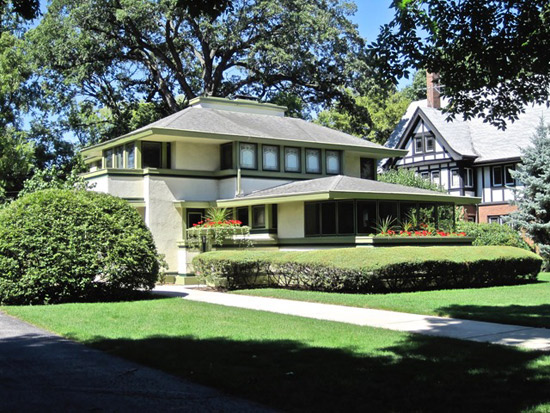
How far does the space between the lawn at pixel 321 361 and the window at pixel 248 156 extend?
50.9 ft

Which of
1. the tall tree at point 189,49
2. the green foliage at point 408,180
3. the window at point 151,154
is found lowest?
the green foliage at point 408,180

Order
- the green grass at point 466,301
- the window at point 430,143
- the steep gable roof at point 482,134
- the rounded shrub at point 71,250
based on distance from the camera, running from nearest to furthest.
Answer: the green grass at point 466,301, the rounded shrub at point 71,250, the steep gable roof at point 482,134, the window at point 430,143

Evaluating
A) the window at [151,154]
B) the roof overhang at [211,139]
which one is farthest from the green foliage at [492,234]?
the window at [151,154]

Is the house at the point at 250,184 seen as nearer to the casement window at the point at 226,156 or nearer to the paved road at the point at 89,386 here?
the casement window at the point at 226,156

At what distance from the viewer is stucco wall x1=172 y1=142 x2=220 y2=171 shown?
28.1 metres

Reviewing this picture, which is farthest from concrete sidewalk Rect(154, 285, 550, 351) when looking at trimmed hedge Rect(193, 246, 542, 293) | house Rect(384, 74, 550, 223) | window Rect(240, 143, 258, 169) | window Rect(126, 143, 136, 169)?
house Rect(384, 74, 550, 223)

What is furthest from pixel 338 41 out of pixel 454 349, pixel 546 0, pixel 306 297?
pixel 454 349

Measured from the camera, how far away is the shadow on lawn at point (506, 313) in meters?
12.6

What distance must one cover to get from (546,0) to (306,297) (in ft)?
31.4

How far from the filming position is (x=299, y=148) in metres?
30.4

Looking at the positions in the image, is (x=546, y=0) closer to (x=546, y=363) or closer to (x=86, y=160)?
(x=546, y=363)

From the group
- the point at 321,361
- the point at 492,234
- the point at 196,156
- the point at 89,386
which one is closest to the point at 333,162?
the point at 196,156

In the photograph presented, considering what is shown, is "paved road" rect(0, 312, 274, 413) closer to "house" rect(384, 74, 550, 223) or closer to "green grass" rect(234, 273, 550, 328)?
"green grass" rect(234, 273, 550, 328)

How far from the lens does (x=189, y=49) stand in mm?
46844
